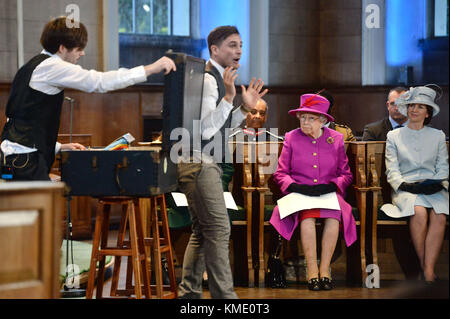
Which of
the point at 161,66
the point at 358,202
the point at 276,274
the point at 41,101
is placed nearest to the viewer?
the point at 161,66

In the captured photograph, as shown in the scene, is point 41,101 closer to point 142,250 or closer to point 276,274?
point 142,250

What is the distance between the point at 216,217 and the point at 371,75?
217 inches

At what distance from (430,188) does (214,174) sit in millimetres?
1817

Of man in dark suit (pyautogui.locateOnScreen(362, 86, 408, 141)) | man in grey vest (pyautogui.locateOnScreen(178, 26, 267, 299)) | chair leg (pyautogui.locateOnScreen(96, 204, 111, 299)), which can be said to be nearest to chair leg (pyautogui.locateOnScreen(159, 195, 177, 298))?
man in grey vest (pyautogui.locateOnScreen(178, 26, 267, 299))

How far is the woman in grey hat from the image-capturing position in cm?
493

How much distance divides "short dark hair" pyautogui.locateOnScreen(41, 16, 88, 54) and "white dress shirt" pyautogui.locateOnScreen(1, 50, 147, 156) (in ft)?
0.21

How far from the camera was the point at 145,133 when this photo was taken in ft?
28.2

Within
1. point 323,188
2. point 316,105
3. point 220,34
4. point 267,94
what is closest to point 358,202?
point 323,188

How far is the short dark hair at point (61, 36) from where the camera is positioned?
12.7 ft

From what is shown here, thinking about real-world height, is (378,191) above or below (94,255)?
above

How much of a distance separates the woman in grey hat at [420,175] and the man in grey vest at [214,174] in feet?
5.22

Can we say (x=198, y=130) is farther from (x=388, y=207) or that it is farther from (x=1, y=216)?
(x=388, y=207)

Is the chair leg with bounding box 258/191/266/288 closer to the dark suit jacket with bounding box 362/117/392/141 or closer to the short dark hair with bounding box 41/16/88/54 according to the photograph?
the dark suit jacket with bounding box 362/117/392/141

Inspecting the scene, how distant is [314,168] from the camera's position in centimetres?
507
